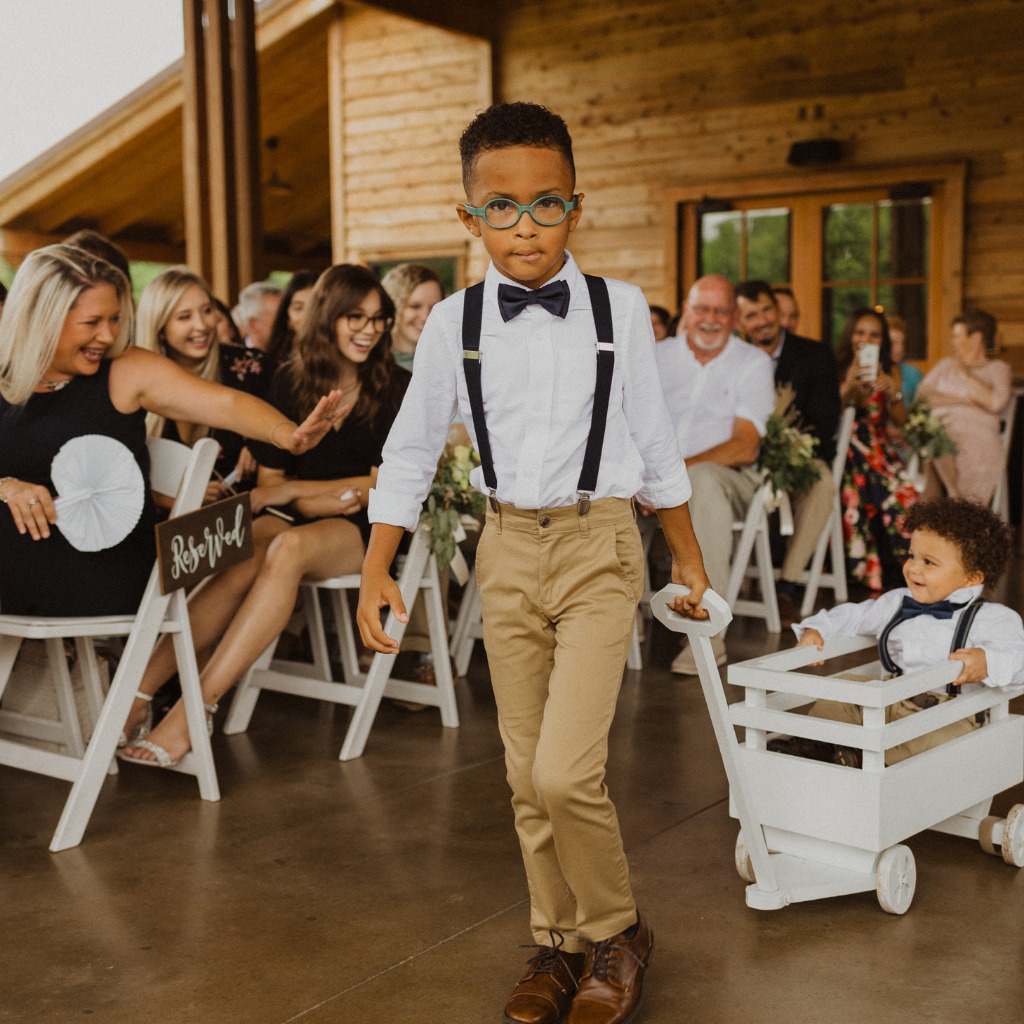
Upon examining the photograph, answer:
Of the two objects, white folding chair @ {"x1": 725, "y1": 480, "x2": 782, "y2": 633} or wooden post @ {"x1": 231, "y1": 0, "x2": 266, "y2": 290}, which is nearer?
white folding chair @ {"x1": 725, "y1": 480, "x2": 782, "y2": 633}

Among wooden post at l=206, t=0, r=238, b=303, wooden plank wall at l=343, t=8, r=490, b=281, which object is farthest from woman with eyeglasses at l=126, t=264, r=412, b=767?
wooden plank wall at l=343, t=8, r=490, b=281

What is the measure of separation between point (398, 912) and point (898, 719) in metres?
1.12

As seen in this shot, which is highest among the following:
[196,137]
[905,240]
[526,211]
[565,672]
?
[196,137]

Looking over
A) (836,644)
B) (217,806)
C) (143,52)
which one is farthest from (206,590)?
(143,52)

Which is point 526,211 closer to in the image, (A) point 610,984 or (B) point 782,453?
(A) point 610,984

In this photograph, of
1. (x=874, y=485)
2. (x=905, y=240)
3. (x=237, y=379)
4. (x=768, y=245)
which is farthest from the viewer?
(x=768, y=245)

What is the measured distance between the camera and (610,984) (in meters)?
1.95

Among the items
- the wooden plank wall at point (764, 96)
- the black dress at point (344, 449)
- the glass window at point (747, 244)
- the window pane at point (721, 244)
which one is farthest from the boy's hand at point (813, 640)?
the window pane at point (721, 244)

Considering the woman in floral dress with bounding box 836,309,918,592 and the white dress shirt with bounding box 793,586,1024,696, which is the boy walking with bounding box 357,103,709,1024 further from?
the woman in floral dress with bounding box 836,309,918,592

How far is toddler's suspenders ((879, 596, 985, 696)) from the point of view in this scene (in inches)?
105

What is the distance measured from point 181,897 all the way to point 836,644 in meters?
1.54

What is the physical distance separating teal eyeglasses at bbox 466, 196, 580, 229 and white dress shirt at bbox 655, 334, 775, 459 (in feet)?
9.84

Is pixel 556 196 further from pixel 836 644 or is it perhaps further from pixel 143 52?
pixel 143 52

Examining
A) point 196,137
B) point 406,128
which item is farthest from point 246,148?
point 406,128
